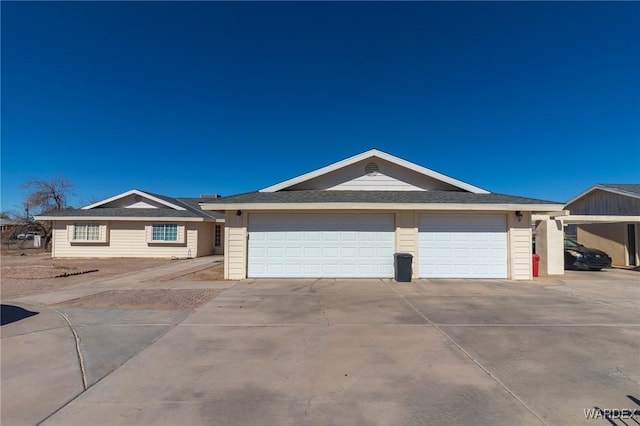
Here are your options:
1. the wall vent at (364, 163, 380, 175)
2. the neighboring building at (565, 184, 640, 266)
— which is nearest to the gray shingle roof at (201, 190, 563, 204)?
the wall vent at (364, 163, 380, 175)

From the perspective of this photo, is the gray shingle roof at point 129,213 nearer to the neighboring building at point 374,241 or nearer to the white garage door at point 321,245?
the neighboring building at point 374,241

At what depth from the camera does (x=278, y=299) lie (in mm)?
8445

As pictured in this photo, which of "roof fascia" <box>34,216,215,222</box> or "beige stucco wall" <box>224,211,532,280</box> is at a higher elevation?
"roof fascia" <box>34,216,215,222</box>

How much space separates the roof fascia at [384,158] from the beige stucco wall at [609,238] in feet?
33.8

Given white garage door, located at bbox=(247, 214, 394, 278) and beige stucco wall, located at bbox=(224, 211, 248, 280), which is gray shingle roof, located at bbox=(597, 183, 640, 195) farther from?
beige stucco wall, located at bbox=(224, 211, 248, 280)

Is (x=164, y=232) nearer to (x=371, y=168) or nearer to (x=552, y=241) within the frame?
(x=371, y=168)

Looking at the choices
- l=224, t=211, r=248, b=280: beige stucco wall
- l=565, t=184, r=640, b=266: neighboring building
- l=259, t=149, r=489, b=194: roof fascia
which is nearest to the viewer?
l=224, t=211, r=248, b=280: beige stucco wall

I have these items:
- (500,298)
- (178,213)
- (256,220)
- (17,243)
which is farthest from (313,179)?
(17,243)

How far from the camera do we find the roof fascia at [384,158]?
1309 centimetres

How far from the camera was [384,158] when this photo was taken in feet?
43.5

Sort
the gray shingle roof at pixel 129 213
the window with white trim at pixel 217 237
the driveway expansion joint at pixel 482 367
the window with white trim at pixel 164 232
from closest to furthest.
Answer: the driveway expansion joint at pixel 482 367 < the gray shingle roof at pixel 129 213 < the window with white trim at pixel 164 232 < the window with white trim at pixel 217 237

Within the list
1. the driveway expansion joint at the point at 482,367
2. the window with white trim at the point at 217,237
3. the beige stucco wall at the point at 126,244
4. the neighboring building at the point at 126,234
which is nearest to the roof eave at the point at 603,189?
the driveway expansion joint at the point at 482,367

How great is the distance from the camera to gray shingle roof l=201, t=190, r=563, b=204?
38.0 feet

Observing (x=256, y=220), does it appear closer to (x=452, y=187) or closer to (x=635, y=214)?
(x=452, y=187)
